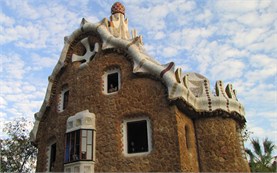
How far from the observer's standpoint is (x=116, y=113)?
491 inches

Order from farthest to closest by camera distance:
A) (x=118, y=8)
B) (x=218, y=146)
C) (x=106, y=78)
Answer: (x=118, y=8) → (x=106, y=78) → (x=218, y=146)

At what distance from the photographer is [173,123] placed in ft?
37.4

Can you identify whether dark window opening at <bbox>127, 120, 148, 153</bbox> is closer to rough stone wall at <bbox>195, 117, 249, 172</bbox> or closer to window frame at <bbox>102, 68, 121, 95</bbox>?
window frame at <bbox>102, 68, 121, 95</bbox>

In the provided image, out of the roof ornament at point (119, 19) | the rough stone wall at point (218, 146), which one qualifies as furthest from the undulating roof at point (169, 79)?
the roof ornament at point (119, 19)

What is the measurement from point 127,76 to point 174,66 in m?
1.94

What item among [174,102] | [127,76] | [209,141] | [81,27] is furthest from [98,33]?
[209,141]

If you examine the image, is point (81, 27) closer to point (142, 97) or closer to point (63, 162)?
point (142, 97)

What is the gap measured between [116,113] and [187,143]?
2914 mm

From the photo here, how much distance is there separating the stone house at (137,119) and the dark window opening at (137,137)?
0.12 ft

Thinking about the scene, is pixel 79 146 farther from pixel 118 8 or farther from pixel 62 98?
pixel 118 8

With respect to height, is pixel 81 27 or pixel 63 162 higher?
pixel 81 27

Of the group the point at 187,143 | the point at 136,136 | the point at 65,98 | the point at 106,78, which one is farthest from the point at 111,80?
the point at 187,143

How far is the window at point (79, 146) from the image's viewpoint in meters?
12.1

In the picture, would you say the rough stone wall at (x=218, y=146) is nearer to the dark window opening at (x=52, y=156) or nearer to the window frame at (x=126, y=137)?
the window frame at (x=126, y=137)
